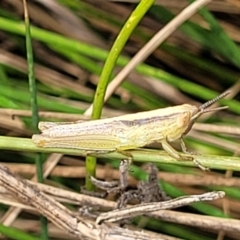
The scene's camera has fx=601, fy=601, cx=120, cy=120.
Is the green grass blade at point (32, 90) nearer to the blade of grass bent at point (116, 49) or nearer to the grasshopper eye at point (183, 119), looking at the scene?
the blade of grass bent at point (116, 49)

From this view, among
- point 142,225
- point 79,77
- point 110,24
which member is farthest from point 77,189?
point 110,24

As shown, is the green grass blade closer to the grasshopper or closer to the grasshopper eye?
the grasshopper

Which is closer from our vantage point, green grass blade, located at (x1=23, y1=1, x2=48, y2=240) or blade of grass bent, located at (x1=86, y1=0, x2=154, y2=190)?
blade of grass bent, located at (x1=86, y1=0, x2=154, y2=190)

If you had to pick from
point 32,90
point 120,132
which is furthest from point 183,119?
point 32,90

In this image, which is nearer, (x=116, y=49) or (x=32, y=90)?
(x=116, y=49)

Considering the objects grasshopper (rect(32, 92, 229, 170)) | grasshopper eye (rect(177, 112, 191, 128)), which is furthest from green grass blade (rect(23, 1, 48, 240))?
grasshopper eye (rect(177, 112, 191, 128))

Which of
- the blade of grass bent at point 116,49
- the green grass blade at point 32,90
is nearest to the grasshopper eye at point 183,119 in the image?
the blade of grass bent at point 116,49

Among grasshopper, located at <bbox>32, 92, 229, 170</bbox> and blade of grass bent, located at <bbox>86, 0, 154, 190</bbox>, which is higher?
blade of grass bent, located at <bbox>86, 0, 154, 190</bbox>

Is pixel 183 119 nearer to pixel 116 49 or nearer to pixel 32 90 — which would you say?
pixel 116 49
